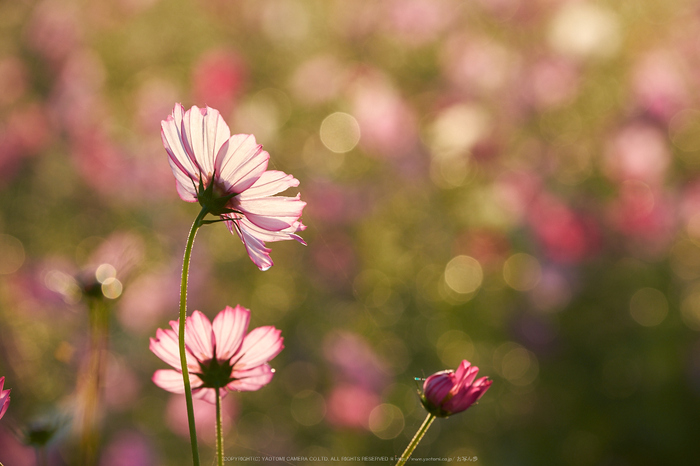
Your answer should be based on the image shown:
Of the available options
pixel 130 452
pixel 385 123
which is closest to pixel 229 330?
pixel 130 452

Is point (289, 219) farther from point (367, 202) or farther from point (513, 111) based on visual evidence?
point (513, 111)

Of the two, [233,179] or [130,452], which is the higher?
[233,179]

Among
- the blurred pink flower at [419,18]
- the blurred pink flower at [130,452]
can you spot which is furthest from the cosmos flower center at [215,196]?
the blurred pink flower at [419,18]

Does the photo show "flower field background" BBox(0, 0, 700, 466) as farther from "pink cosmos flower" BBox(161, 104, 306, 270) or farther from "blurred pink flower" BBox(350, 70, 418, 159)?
"pink cosmos flower" BBox(161, 104, 306, 270)

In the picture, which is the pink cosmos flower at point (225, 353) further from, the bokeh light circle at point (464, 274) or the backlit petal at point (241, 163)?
the bokeh light circle at point (464, 274)

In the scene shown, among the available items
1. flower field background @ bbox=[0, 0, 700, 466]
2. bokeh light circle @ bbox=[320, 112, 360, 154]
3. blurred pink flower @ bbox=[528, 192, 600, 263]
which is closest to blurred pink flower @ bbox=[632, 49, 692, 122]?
flower field background @ bbox=[0, 0, 700, 466]

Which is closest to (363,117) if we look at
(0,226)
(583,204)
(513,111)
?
(513,111)

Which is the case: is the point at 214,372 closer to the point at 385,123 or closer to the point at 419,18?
the point at 385,123
